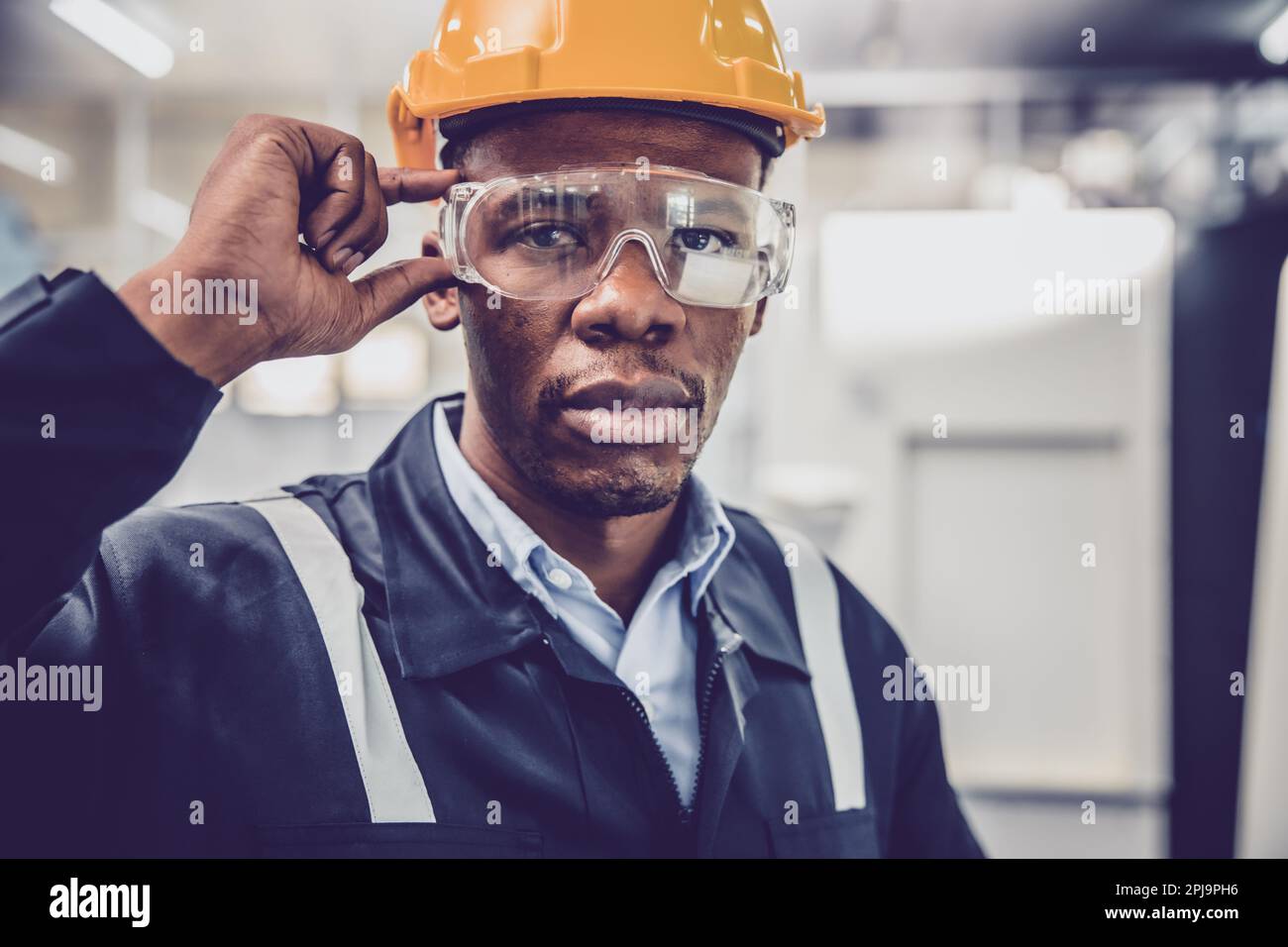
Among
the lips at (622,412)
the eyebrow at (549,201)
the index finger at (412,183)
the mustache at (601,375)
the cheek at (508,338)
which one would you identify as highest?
the index finger at (412,183)

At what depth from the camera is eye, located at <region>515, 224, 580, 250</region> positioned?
1074 mm

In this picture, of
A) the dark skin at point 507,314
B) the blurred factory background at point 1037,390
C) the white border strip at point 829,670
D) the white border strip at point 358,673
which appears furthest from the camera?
the blurred factory background at point 1037,390

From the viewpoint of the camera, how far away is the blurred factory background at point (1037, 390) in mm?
2996

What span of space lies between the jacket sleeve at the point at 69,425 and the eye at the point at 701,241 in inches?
20.6

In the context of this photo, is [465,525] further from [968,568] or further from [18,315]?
[968,568]

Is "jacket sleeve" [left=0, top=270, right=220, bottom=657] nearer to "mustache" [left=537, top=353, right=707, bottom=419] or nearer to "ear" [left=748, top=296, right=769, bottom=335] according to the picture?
"mustache" [left=537, top=353, right=707, bottom=419]

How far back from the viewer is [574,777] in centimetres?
104

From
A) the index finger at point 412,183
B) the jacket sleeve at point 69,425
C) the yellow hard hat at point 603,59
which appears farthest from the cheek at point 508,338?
the jacket sleeve at point 69,425

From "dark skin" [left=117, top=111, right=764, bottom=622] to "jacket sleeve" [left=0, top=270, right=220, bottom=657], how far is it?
0.10ft

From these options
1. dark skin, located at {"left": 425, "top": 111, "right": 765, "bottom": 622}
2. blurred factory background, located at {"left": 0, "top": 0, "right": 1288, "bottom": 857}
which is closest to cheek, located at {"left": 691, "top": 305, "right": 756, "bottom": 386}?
dark skin, located at {"left": 425, "top": 111, "right": 765, "bottom": 622}

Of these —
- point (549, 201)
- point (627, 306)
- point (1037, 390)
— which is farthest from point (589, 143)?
point (1037, 390)

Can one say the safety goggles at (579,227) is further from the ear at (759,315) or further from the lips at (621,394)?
the ear at (759,315)
